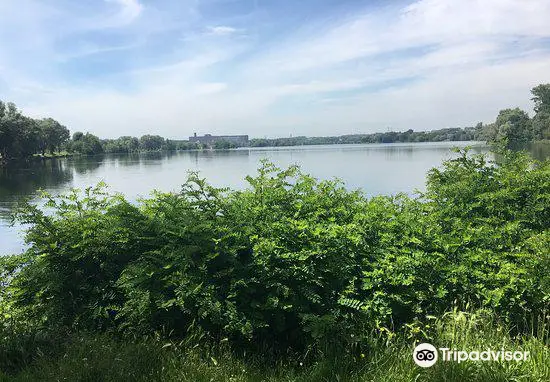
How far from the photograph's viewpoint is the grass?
330 cm

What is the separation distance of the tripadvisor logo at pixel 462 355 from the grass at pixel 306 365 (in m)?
0.05

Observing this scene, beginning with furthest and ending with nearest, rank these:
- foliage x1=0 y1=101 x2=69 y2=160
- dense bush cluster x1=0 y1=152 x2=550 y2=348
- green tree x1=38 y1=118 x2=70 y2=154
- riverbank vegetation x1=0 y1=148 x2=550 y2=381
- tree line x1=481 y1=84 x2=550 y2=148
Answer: green tree x1=38 y1=118 x2=70 y2=154
tree line x1=481 y1=84 x2=550 y2=148
foliage x1=0 y1=101 x2=69 y2=160
dense bush cluster x1=0 y1=152 x2=550 y2=348
riverbank vegetation x1=0 y1=148 x2=550 y2=381

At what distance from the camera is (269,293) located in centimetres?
399

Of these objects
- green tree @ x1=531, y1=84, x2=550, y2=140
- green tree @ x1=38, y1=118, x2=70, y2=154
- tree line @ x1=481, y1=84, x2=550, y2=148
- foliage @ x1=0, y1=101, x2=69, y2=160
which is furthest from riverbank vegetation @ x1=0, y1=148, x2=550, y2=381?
green tree @ x1=38, y1=118, x2=70, y2=154

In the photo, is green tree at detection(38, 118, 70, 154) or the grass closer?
the grass

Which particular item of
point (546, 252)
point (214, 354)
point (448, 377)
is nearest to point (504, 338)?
point (448, 377)

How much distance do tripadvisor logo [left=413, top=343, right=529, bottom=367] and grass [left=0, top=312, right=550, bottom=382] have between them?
0.17 feet

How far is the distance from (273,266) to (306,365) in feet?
3.23

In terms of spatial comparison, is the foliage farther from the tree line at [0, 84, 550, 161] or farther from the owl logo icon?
the owl logo icon

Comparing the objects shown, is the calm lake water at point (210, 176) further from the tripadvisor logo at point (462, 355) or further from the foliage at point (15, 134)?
the foliage at point (15, 134)

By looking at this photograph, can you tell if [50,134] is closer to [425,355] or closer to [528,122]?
[528,122]

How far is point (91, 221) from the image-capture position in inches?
196

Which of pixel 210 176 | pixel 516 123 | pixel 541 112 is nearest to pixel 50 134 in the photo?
pixel 210 176

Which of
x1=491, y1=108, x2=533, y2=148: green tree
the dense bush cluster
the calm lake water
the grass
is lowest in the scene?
the calm lake water
